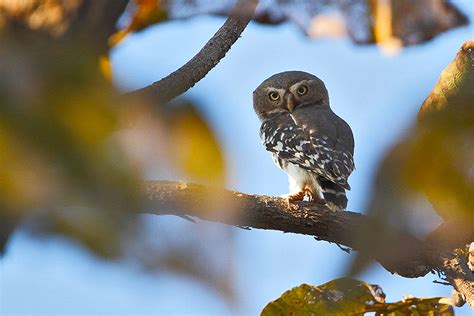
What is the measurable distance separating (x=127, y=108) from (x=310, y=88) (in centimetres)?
644

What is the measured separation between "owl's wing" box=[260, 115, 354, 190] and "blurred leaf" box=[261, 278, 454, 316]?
A: 4.73 feet

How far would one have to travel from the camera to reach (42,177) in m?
0.60

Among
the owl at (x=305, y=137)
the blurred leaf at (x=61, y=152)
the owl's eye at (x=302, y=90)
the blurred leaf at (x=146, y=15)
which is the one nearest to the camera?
the blurred leaf at (x=61, y=152)

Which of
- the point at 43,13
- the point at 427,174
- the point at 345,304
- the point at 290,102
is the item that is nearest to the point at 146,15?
the point at 43,13

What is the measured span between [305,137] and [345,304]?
251 centimetres

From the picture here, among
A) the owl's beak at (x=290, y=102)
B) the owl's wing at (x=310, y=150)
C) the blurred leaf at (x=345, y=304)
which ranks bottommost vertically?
the blurred leaf at (x=345, y=304)

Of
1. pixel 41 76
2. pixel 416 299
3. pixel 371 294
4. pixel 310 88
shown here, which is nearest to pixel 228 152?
pixel 41 76

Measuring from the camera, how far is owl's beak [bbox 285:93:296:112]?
679 centimetres

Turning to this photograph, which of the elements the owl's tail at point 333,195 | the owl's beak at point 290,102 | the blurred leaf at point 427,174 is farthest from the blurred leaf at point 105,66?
the owl's beak at point 290,102

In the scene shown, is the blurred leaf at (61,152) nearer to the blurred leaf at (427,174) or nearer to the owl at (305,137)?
the blurred leaf at (427,174)

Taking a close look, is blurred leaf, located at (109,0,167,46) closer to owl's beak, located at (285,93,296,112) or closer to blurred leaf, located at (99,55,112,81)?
blurred leaf, located at (99,55,112,81)

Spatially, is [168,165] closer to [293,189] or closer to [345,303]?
[345,303]

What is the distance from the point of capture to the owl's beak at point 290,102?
6.79 meters

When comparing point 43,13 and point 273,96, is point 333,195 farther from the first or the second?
point 43,13
